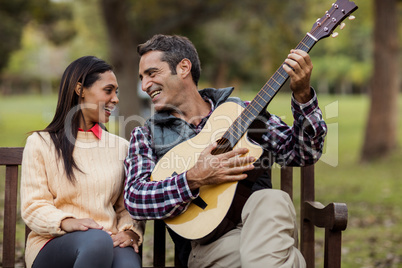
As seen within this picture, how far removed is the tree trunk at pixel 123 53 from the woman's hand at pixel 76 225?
8870 millimetres

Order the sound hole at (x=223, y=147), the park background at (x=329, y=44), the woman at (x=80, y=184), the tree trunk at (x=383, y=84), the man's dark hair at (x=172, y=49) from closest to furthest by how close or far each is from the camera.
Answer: the woman at (x=80, y=184), the sound hole at (x=223, y=147), the man's dark hair at (x=172, y=49), the park background at (x=329, y=44), the tree trunk at (x=383, y=84)

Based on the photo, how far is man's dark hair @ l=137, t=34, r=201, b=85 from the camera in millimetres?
3072

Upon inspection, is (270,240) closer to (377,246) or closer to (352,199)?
(377,246)

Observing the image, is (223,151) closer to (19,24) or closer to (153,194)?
(153,194)

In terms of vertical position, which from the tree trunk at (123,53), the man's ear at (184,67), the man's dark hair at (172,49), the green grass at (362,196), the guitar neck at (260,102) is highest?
the tree trunk at (123,53)

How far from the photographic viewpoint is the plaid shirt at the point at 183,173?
2.57 metres

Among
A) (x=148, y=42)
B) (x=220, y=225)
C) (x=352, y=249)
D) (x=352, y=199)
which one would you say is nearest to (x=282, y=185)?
(x=220, y=225)

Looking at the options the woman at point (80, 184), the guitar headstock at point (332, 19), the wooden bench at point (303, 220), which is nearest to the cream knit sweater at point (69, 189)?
the woman at point (80, 184)

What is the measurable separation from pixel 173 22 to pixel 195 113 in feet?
33.2

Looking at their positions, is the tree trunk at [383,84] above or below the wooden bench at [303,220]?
above

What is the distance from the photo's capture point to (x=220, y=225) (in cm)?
267

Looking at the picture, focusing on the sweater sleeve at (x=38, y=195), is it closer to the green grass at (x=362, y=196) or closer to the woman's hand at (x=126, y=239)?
the green grass at (x=362, y=196)

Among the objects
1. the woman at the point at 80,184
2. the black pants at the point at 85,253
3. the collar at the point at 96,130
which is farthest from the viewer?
the collar at the point at 96,130

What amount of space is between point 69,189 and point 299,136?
1292mm
